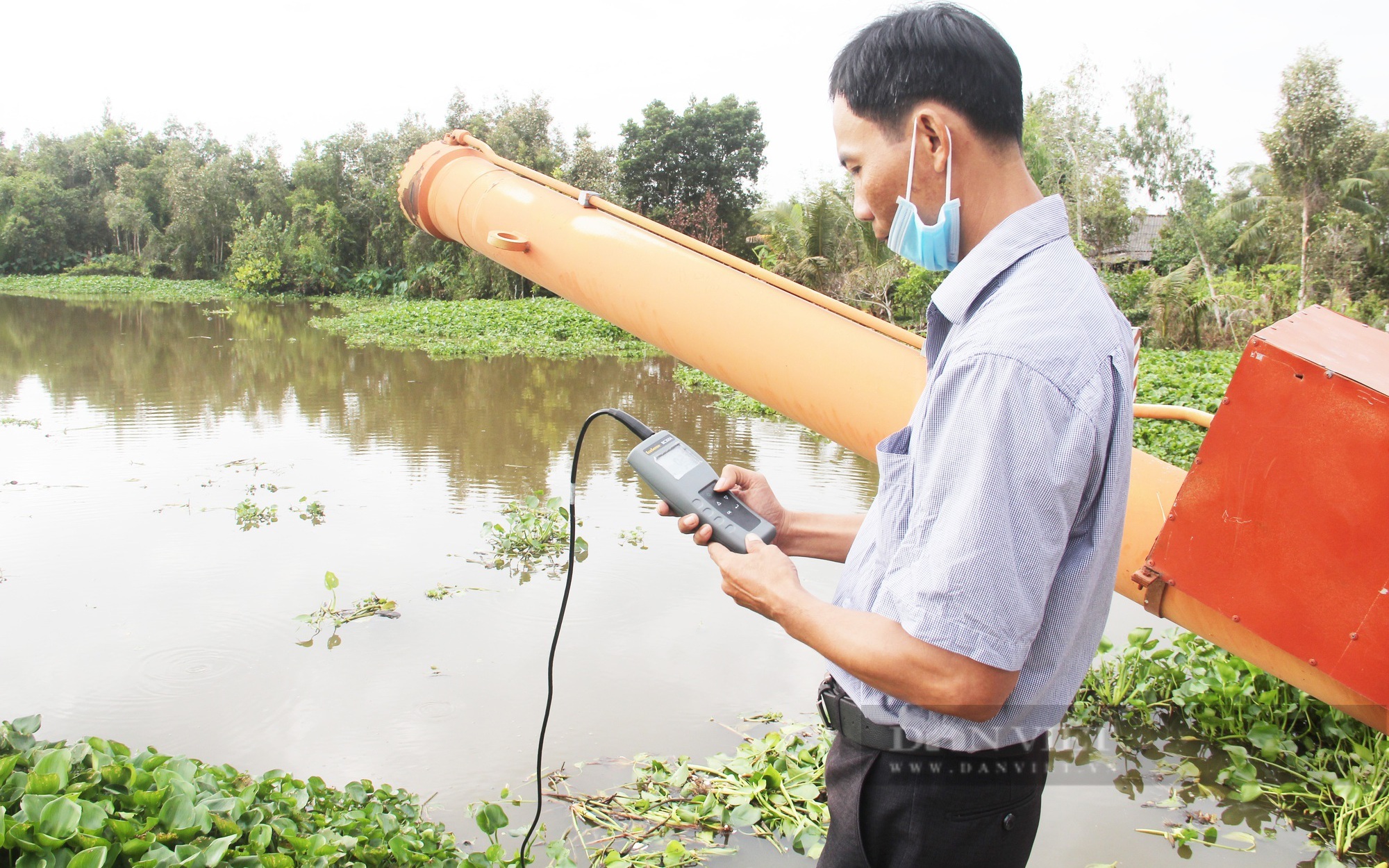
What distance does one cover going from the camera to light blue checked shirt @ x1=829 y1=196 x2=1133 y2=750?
0.81m

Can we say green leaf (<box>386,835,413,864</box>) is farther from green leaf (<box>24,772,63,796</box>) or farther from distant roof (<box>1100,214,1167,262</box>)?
distant roof (<box>1100,214,1167,262</box>)

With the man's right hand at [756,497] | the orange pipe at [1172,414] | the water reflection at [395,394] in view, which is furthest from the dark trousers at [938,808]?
the water reflection at [395,394]

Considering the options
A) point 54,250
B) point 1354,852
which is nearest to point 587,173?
point 1354,852

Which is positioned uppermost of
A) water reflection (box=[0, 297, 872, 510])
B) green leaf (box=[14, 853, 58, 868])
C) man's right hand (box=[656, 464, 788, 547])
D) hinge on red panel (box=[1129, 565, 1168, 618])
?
man's right hand (box=[656, 464, 788, 547])

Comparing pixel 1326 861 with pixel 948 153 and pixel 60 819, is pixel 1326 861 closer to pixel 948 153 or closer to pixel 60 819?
pixel 948 153

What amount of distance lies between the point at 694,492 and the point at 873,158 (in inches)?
23.8

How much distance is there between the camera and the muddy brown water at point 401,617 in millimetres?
2818

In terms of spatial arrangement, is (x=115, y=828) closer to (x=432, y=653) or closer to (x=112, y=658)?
(x=432, y=653)

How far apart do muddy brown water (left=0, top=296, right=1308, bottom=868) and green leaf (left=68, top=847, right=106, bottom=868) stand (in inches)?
42.6

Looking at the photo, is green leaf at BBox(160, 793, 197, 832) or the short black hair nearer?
the short black hair

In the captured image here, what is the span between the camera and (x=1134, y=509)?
1835 mm

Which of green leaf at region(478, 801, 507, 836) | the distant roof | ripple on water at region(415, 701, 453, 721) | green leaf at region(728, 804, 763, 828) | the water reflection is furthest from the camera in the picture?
the distant roof

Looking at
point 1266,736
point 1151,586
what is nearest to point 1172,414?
point 1151,586

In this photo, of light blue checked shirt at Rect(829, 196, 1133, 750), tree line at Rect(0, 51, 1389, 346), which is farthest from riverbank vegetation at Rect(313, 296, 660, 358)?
light blue checked shirt at Rect(829, 196, 1133, 750)
